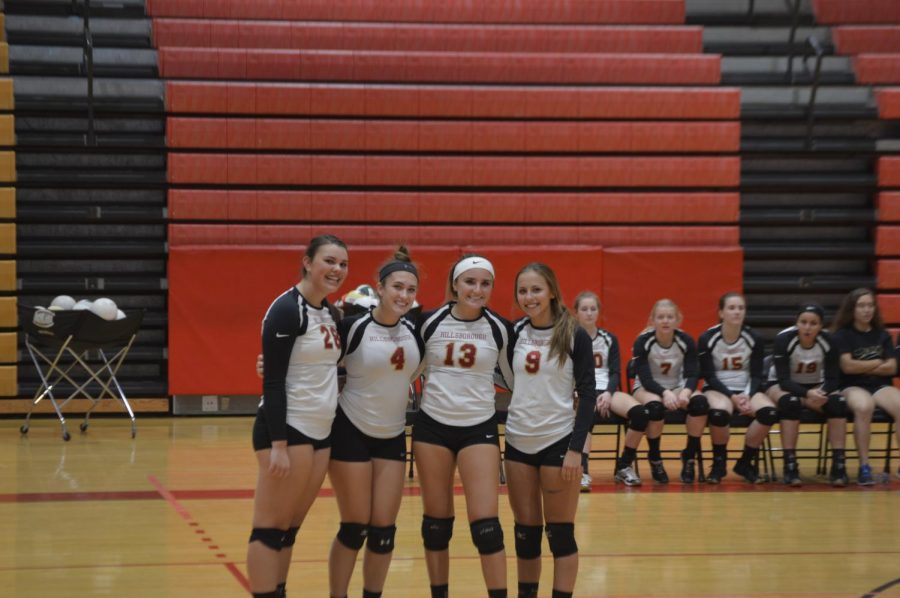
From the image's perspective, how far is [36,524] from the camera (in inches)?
252

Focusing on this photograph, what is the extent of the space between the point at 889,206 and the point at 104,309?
7.99 m

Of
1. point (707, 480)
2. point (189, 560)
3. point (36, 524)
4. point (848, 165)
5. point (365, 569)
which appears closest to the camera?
point (365, 569)

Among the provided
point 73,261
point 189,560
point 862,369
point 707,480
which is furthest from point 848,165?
point 189,560

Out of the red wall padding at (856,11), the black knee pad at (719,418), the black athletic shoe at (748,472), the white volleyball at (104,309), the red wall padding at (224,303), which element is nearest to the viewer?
the black knee pad at (719,418)

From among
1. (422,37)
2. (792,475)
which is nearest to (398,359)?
(792,475)

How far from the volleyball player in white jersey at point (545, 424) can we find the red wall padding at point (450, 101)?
291 inches

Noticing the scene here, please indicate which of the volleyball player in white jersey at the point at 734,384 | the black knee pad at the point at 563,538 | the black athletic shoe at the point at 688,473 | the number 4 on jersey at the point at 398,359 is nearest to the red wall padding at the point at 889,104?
the volleyball player in white jersey at the point at 734,384

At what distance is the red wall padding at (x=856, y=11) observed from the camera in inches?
504

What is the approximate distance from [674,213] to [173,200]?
5173 mm

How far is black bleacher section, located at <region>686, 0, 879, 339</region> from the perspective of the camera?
1189cm

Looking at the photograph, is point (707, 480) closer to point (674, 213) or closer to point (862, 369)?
point (862, 369)

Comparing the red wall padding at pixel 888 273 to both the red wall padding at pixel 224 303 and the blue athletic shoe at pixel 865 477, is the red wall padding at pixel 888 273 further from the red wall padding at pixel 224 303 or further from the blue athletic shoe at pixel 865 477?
the red wall padding at pixel 224 303

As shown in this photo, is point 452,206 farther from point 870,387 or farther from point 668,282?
point 870,387

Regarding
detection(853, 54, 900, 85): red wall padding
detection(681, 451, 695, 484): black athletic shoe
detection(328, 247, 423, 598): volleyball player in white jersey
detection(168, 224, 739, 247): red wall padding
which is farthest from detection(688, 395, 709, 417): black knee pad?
detection(853, 54, 900, 85): red wall padding
